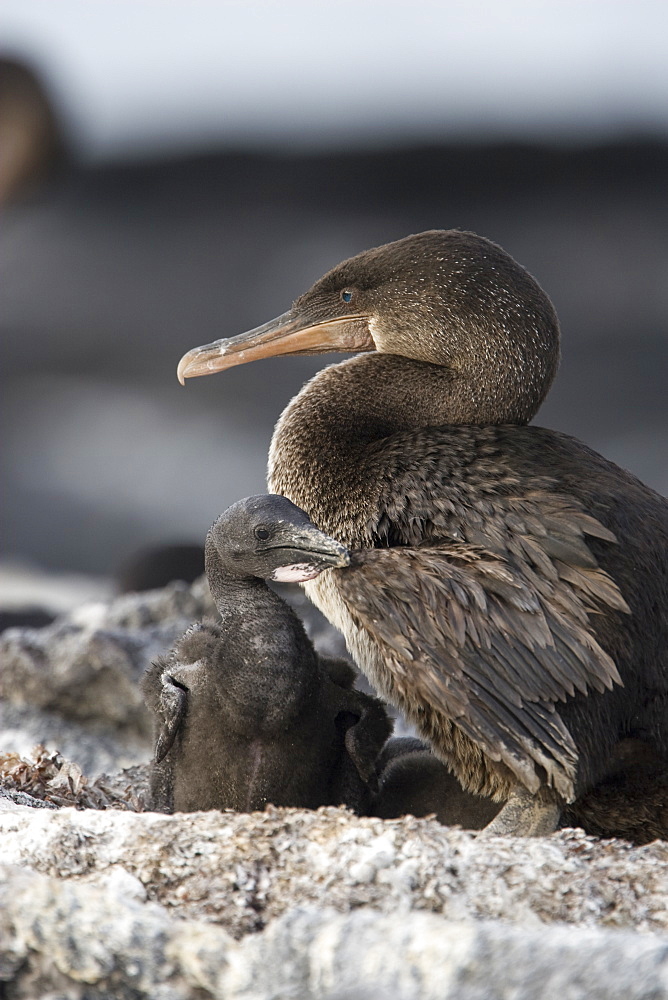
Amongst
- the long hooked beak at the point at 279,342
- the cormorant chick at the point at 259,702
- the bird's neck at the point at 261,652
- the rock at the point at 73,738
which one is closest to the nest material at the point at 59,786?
the cormorant chick at the point at 259,702

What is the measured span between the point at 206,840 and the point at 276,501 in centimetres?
85

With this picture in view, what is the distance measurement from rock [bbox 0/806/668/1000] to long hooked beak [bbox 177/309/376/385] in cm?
134

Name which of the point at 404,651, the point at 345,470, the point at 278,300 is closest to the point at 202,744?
the point at 404,651

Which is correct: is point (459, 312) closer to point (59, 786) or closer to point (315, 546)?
point (315, 546)

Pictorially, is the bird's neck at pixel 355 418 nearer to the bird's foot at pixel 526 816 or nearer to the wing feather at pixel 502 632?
the wing feather at pixel 502 632

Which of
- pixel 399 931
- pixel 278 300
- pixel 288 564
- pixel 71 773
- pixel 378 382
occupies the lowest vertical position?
pixel 71 773

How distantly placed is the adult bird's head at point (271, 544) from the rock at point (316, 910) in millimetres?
614

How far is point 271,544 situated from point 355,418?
1.85 feet

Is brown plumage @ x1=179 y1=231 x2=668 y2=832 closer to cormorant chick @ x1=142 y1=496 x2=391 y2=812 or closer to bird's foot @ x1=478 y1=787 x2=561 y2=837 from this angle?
bird's foot @ x1=478 y1=787 x2=561 y2=837

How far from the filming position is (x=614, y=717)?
95.2 inches

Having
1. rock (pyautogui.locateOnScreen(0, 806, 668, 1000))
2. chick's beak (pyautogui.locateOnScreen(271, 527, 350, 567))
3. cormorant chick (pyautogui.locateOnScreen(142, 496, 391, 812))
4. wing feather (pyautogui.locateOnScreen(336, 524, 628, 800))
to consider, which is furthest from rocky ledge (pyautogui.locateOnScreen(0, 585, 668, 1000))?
chick's beak (pyautogui.locateOnScreen(271, 527, 350, 567))

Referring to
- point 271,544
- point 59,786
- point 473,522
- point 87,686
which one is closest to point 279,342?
point 271,544

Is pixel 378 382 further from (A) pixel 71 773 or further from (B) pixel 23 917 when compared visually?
(B) pixel 23 917

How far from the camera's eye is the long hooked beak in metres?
3.07
